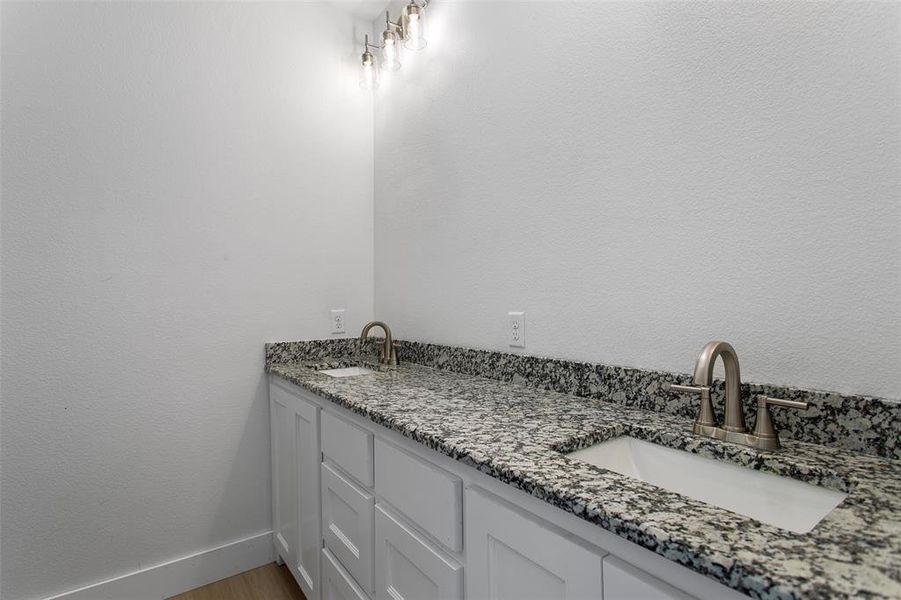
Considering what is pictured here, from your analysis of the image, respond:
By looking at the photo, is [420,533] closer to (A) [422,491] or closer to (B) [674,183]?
(A) [422,491]

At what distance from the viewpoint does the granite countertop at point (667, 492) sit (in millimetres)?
477

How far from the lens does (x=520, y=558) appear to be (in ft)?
2.48

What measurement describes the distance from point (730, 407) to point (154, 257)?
6.12ft

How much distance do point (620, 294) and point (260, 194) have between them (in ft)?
4.92

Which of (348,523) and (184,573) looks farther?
(184,573)

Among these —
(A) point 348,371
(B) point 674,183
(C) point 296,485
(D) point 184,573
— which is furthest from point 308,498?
(B) point 674,183

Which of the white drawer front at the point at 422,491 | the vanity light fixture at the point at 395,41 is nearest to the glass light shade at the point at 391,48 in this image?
the vanity light fixture at the point at 395,41

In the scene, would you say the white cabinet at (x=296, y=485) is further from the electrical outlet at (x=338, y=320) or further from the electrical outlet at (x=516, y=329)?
the electrical outlet at (x=516, y=329)

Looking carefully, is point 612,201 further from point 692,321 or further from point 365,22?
point 365,22

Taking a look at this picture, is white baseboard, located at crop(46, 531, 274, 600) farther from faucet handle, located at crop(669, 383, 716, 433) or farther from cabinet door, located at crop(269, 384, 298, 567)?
faucet handle, located at crop(669, 383, 716, 433)

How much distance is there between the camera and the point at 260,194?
1992mm

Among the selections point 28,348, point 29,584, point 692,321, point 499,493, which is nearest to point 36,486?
point 29,584

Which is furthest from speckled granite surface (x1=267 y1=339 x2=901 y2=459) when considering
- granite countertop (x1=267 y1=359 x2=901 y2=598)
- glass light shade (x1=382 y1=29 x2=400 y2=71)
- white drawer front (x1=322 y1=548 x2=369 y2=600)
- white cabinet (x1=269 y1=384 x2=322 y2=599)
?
glass light shade (x1=382 y1=29 x2=400 y2=71)

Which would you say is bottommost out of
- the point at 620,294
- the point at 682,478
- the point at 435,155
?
the point at 682,478
